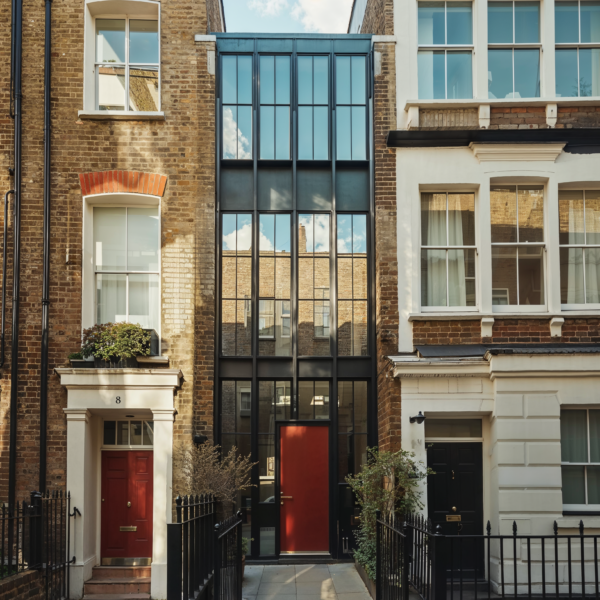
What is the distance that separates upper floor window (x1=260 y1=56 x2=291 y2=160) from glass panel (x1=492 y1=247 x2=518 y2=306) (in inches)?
167

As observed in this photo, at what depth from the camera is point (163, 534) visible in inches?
436

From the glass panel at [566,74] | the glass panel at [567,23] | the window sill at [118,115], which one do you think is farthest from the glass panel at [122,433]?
the glass panel at [567,23]

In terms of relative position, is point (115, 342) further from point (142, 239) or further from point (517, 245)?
point (517, 245)

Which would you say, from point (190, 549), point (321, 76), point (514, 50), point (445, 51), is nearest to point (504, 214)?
point (514, 50)

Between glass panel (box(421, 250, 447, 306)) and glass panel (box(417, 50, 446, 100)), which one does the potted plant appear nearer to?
glass panel (box(421, 250, 447, 306))

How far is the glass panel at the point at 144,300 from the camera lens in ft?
39.9

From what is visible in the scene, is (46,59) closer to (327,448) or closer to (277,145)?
(277,145)

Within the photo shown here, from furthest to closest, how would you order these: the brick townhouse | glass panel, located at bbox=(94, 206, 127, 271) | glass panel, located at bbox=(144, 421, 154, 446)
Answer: glass panel, located at bbox=(94, 206, 127, 271), glass panel, located at bbox=(144, 421, 154, 446), the brick townhouse

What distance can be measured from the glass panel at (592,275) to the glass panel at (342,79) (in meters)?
5.21

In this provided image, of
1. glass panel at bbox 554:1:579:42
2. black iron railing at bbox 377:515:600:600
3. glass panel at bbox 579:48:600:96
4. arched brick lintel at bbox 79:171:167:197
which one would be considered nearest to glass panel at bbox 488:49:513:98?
glass panel at bbox 554:1:579:42

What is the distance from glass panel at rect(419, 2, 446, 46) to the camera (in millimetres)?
12445

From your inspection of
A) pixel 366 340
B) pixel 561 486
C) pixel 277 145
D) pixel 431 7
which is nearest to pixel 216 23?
Result: pixel 277 145

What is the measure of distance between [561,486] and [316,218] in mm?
6213

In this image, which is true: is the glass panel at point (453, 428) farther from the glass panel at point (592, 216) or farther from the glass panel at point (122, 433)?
the glass panel at point (122, 433)
